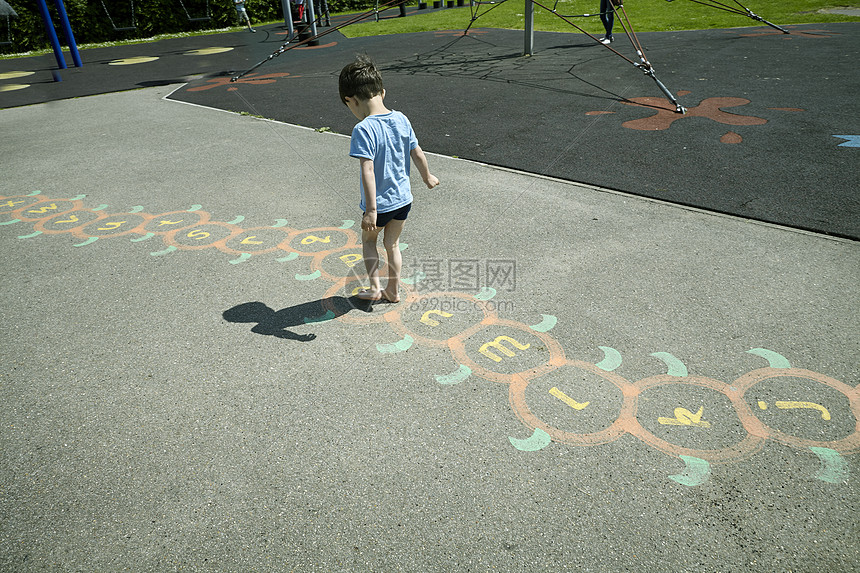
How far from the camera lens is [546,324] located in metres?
3.11

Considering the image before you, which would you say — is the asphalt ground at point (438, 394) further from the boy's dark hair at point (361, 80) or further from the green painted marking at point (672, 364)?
the boy's dark hair at point (361, 80)

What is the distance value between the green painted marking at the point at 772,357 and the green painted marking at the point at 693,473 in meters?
0.85

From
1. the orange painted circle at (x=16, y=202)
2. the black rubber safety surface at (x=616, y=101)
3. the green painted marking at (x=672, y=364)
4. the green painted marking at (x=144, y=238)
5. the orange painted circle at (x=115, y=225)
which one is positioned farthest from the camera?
the orange painted circle at (x=16, y=202)

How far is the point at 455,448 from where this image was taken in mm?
2293

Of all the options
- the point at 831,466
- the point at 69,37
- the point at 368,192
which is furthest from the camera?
the point at 69,37

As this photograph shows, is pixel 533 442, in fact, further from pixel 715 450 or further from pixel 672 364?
pixel 672 364

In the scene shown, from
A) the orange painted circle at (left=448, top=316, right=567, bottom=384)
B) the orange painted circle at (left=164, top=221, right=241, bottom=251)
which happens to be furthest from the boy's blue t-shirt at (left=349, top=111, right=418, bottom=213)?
the orange painted circle at (left=164, top=221, right=241, bottom=251)

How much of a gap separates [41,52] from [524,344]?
21739 mm

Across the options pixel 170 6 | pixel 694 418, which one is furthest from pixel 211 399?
pixel 170 6

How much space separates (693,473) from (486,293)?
1648mm

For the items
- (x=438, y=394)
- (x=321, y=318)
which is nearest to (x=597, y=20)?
(x=321, y=318)

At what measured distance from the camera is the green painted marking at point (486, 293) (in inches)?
135

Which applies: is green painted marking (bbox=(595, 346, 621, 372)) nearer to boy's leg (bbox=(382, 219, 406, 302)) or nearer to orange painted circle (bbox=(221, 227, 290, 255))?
boy's leg (bbox=(382, 219, 406, 302))

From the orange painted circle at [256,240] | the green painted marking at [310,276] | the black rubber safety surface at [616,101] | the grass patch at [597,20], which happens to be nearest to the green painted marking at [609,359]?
the green painted marking at [310,276]
